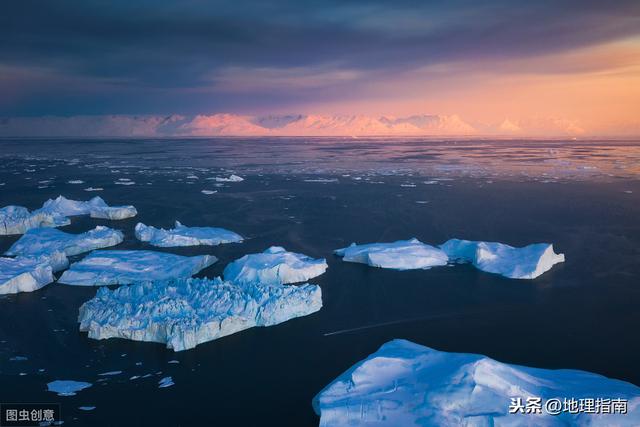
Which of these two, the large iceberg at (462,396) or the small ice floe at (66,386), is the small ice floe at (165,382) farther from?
the large iceberg at (462,396)

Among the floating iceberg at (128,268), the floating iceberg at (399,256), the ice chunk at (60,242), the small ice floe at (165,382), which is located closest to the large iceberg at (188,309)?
the small ice floe at (165,382)

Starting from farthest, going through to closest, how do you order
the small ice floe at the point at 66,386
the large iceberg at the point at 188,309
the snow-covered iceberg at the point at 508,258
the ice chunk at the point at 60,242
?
1. the ice chunk at the point at 60,242
2. the snow-covered iceberg at the point at 508,258
3. the large iceberg at the point at 188,309
4. the small ice floe at the point at 66,386

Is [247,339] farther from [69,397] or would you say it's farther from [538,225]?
[538,225]

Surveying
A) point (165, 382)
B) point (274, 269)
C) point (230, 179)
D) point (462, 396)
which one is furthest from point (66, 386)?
point (230, 179)

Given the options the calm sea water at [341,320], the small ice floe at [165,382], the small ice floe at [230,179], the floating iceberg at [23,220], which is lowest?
the small ice floe at [165,382]

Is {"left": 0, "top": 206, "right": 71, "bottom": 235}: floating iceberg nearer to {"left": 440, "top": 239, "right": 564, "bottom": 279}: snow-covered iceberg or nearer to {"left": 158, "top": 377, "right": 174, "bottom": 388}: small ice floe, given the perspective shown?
{"left": 158, "top": 377, "right": 174, "bottom": 388}: small ice floe

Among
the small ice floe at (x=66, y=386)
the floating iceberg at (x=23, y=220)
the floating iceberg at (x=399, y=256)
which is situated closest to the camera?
the small ice floe at (x=66, y=386)

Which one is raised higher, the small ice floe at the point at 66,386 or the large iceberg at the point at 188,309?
the large iceberg at the point at 188,309
